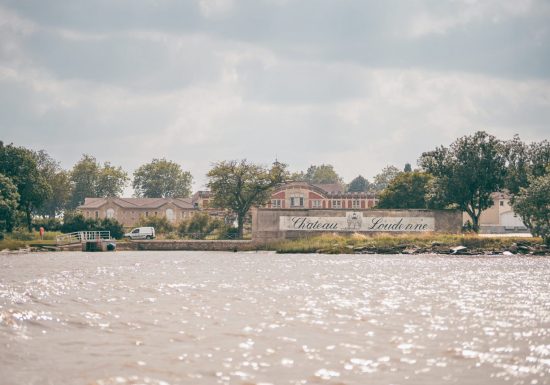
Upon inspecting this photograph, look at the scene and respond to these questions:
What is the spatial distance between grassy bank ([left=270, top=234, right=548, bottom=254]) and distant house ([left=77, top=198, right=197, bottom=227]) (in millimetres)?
79068

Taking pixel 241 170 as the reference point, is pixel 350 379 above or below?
below

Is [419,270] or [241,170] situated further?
[241,170]

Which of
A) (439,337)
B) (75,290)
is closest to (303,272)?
(75,290)

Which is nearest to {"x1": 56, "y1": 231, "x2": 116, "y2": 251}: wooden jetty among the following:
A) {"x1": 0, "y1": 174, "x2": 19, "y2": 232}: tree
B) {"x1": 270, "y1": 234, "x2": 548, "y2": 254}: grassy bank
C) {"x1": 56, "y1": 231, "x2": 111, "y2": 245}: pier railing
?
{"x1": 56, "y1": 231, "x2": 111, "y2": 245}: pier railing

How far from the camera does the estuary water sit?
15.1 meters

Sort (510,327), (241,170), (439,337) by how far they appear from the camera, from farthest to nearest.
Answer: (241,170) < (510,327) < (439,337)

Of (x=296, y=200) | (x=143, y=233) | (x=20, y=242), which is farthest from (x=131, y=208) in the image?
(x=20, y=242)

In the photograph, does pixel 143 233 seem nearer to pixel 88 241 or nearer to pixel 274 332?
pixel 88 241

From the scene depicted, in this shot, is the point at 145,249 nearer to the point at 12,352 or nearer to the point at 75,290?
the point at 75,290

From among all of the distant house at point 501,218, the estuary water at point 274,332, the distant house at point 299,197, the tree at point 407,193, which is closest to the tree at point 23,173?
the tree at point 407,193

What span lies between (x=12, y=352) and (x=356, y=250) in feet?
181

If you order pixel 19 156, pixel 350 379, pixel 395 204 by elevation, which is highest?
pixel 19 156

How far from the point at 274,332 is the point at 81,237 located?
66933 millimetres

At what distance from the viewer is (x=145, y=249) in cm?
8250
